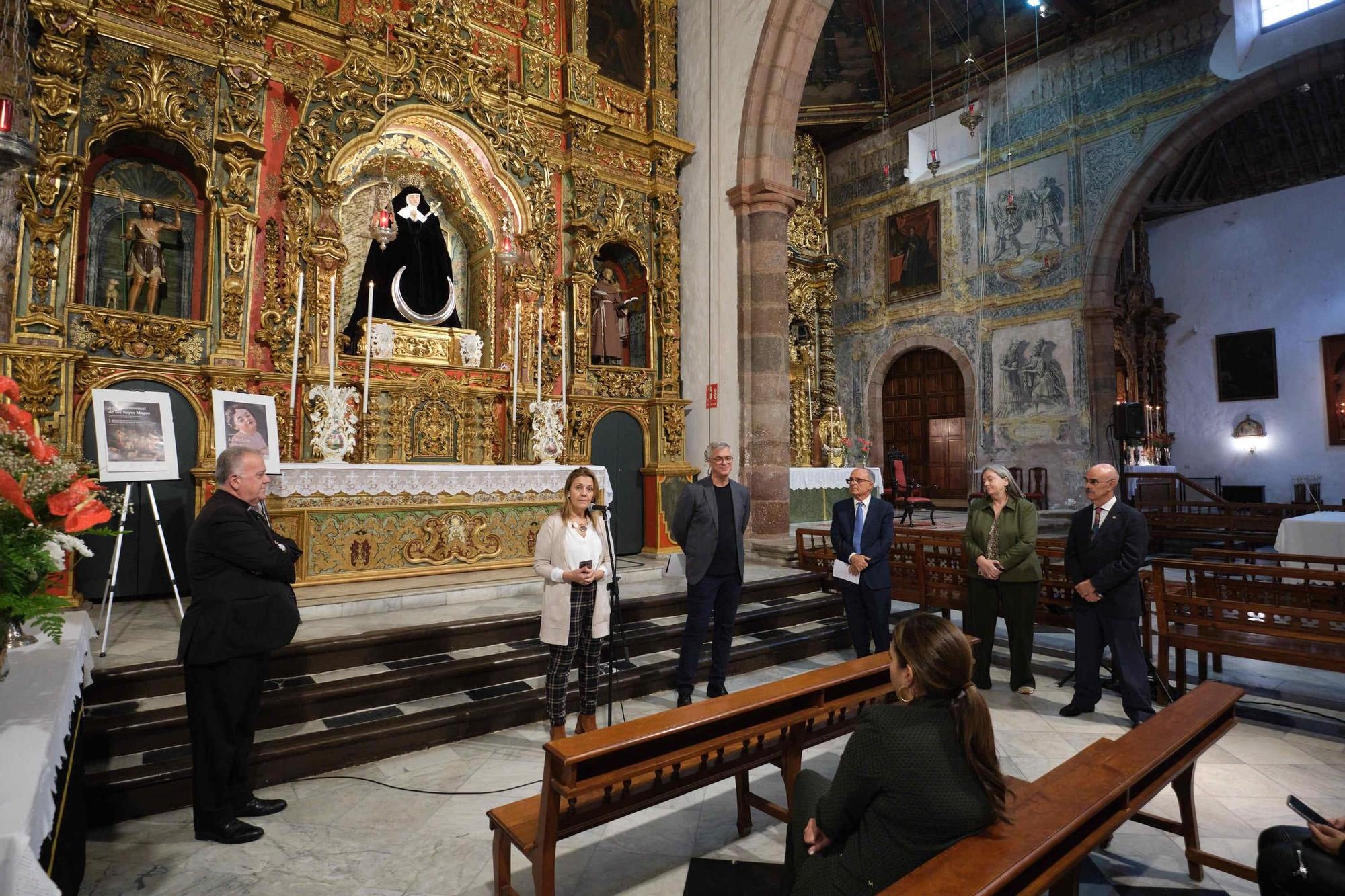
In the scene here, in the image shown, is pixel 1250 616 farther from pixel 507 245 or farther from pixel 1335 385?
pixel 1335 385

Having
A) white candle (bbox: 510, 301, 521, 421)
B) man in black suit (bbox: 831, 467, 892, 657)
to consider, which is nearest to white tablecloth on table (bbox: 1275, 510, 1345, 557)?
man in black suit (bbox: 831, 467, 892, 657)

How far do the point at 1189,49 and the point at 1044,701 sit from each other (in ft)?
44.9

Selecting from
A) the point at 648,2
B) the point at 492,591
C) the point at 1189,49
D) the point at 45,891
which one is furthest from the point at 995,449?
the point at 45,891

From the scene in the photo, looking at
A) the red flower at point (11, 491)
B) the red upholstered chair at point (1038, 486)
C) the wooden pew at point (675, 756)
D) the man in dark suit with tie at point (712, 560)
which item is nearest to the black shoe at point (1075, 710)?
the wooden pew at point (675, 756)

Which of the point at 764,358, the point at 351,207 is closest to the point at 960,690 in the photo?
the point at 764,358

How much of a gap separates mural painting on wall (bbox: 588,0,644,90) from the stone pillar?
8.33ft

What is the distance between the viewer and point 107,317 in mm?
A: 5891

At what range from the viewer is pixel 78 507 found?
2.14 metres

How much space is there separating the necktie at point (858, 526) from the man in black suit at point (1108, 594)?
4.47 ft

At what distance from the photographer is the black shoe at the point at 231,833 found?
9.46 feet

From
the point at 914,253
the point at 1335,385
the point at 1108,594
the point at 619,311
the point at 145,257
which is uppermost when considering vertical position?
the point at 914,253

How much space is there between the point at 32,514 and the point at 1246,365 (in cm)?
2182

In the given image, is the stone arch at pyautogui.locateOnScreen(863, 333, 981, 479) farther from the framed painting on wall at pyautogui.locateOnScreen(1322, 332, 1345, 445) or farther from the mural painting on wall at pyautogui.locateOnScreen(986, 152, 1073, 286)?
the framed painting on wall at pyautogui.locateOnScreen(1322, 332, 1345, 445)

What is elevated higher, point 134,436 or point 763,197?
point 763,197
